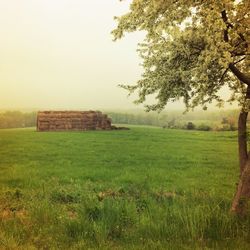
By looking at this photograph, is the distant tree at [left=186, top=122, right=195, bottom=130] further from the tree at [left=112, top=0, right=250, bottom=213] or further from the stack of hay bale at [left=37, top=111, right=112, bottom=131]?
the tree at [left=112, top=0, right=250, bottom=213]

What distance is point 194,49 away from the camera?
9.99 meters

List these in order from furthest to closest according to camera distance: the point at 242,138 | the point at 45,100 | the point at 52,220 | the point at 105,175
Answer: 1. the point at 45,100
2. the point at 105,175
3. the point at 242,138
4. the point at 52,220

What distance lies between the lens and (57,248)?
841 centimetres

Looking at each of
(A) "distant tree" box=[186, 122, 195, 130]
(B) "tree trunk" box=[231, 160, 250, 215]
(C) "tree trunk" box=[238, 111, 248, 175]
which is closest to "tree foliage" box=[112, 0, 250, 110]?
(C) "tree trunk" box=[238, 111, 248, 175]

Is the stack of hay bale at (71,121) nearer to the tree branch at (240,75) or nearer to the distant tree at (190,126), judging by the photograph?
the distant tree at (190,126)

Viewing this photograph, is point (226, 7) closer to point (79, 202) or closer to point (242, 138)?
point (242, 138)

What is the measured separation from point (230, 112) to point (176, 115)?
1684 mm

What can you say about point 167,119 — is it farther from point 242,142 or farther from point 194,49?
point 194,49

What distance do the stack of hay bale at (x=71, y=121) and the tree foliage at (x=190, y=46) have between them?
560 cm

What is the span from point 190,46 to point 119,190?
415cm

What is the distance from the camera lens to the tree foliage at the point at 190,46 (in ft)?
29.4

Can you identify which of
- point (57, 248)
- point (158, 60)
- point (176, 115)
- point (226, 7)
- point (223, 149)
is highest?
A: point (226, 7)

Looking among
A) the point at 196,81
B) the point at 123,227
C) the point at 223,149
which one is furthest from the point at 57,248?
the point at 223,149

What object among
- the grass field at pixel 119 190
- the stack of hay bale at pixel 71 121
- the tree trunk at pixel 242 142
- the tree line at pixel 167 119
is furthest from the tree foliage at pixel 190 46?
the stack of hay bale at pixel 71 121
